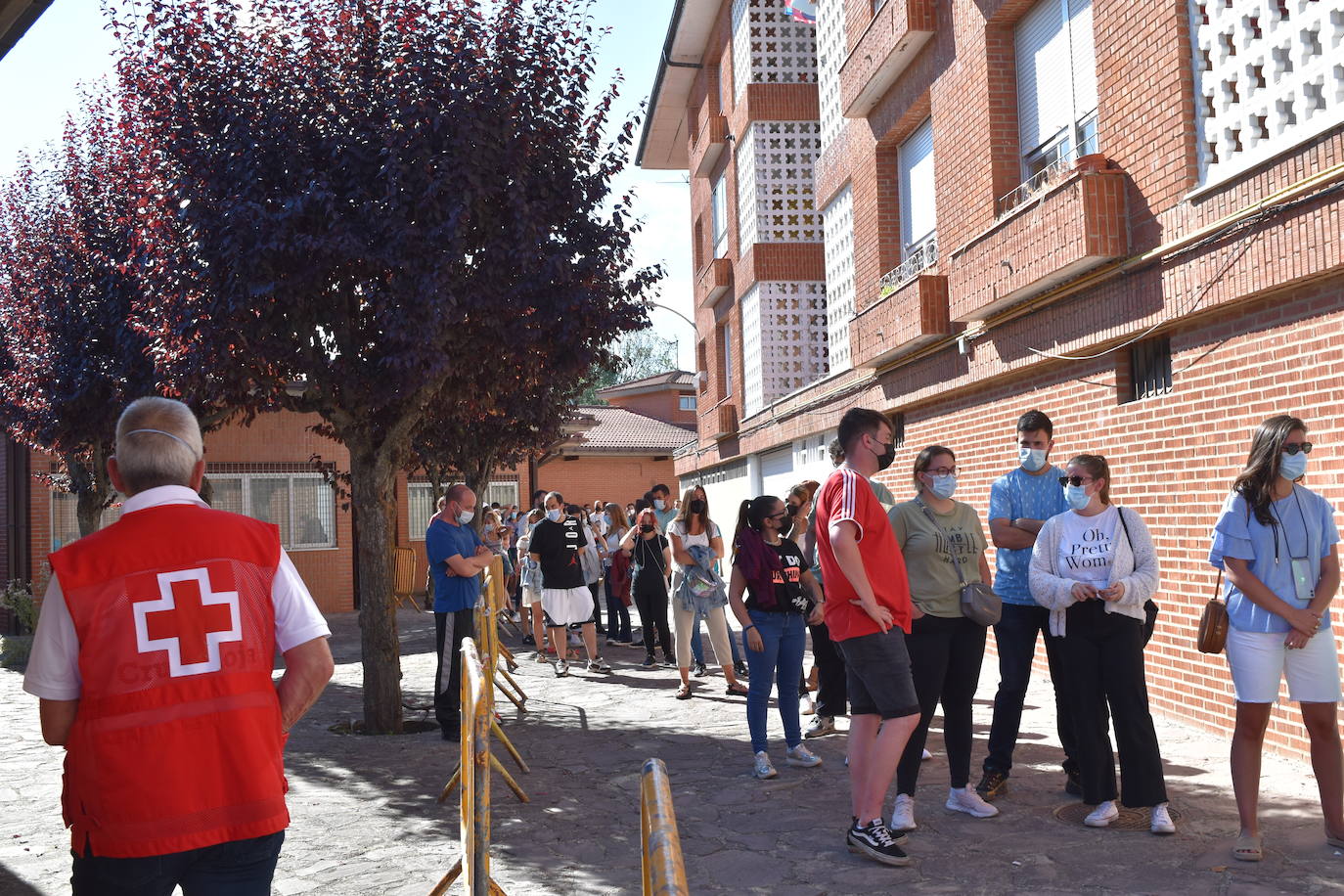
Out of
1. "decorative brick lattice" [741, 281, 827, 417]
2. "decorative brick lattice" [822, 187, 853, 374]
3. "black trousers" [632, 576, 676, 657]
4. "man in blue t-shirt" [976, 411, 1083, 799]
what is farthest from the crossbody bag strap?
"decorative brick lattice" [741, 281, 827, 417]

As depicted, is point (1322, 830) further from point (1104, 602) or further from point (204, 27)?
→ point (204, 27)

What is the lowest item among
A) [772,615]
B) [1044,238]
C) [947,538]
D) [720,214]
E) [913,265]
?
[772,615]

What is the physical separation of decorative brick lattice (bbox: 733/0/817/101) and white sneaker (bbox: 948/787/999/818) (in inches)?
642

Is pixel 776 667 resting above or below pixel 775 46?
below

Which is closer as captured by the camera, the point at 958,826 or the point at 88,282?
the point at 958,826

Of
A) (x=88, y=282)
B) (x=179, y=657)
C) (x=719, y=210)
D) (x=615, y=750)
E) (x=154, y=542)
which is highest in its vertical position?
(x=719, y=210)

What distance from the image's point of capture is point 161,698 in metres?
2.70

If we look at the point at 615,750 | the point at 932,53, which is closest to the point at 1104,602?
the point at 615,750

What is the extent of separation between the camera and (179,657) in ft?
8.93

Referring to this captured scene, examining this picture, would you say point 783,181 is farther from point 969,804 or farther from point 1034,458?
point 969,804

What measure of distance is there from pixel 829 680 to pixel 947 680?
2730mm

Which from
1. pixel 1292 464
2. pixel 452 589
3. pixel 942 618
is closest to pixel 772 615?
pixel 942 618

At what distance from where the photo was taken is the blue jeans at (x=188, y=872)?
269 centimetres

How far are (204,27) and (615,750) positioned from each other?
20.5 ft
